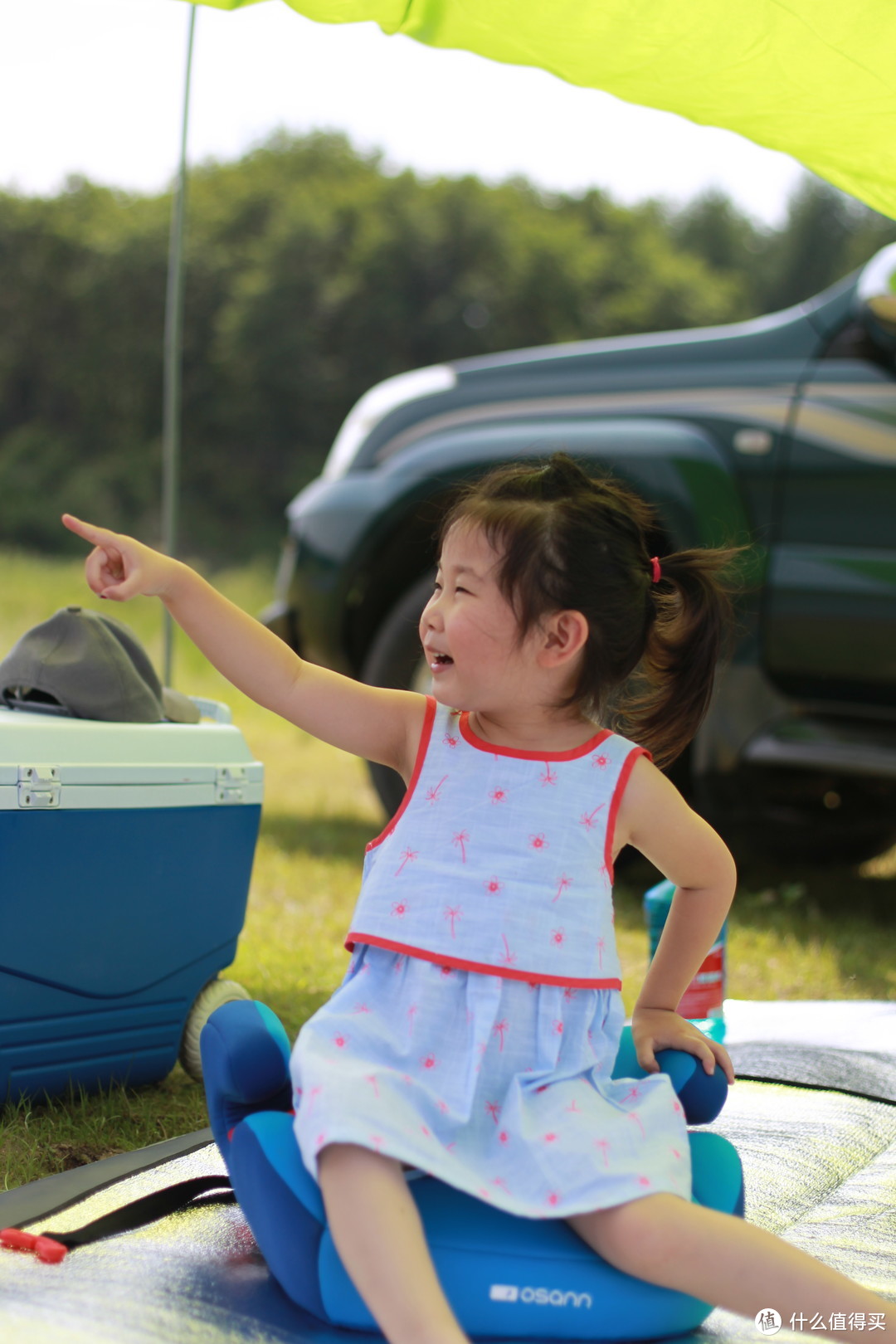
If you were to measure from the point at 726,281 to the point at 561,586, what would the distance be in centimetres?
3429

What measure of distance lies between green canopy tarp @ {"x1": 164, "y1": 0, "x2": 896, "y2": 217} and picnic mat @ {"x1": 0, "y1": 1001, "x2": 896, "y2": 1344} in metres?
1.53

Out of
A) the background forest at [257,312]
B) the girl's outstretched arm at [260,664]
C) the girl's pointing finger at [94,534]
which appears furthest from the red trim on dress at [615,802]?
the background forest at [257,312]

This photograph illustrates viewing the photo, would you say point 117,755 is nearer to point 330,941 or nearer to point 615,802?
point 615,802

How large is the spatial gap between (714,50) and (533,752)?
112 cm

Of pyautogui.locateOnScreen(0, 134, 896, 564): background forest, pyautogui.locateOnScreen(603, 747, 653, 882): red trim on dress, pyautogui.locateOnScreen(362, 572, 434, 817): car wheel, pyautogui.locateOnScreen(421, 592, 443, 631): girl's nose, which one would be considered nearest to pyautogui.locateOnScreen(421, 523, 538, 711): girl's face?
pyautogui.locateOnScreen(421, 592, 443, 631): girl's nose

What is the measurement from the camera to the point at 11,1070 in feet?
5.95

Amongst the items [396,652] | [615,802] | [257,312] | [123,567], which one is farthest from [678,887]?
[257,312]

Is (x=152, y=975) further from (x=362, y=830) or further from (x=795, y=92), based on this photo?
(x=362, y=830)

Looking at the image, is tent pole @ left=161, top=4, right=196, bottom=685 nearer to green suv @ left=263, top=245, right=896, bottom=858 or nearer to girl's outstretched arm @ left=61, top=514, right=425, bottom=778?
green suv @ left=263, top=245, right=896, bottom=858

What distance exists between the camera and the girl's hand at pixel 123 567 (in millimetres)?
1355

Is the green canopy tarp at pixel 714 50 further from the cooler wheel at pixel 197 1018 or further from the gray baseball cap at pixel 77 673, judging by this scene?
the cooler wheel at pixel 197 1018

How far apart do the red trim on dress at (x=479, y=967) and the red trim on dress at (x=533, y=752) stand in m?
0.24

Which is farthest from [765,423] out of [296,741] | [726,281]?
[726,281]

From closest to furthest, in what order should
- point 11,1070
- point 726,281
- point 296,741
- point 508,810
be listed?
point 508,810 → point 11,1070 → point 296,741 → point 726,281
